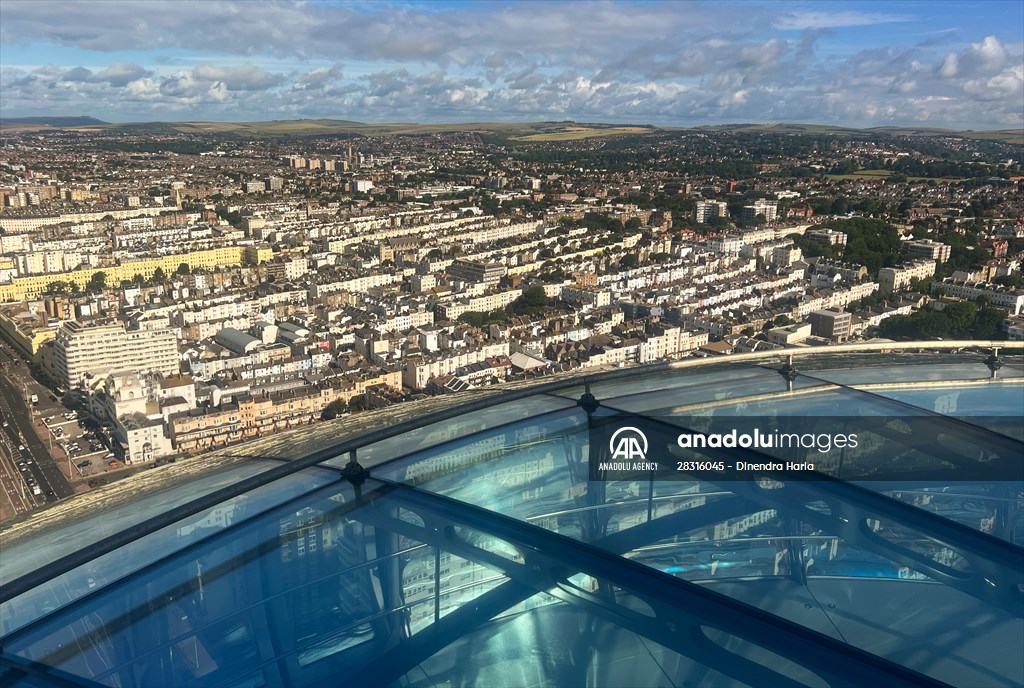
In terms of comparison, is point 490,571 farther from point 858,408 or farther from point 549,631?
point 858,408

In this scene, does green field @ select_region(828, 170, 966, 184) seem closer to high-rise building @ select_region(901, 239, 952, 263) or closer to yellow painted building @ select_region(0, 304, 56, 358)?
high-rise building @ select_region(901, 239, 952, 263)

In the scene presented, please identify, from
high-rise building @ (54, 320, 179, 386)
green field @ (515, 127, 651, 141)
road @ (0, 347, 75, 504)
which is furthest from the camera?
green field @ (515, 127, 651, 141)

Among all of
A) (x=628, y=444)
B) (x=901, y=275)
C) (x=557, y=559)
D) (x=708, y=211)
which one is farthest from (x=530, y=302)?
(x=708, y=211)

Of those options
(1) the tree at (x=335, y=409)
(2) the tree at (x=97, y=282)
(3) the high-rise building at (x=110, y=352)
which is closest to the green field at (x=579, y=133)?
(2) the tree at (x=97, y=282)

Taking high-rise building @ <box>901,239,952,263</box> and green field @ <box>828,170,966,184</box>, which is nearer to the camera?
high-rise building @ <box>901,239,952,263</box>

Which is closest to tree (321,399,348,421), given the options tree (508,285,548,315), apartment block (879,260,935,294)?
tree (508,285,548,315)

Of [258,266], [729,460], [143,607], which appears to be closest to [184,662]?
[143,607]

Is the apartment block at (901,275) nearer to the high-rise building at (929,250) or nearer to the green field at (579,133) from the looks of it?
the high-rise building at (929,250)
